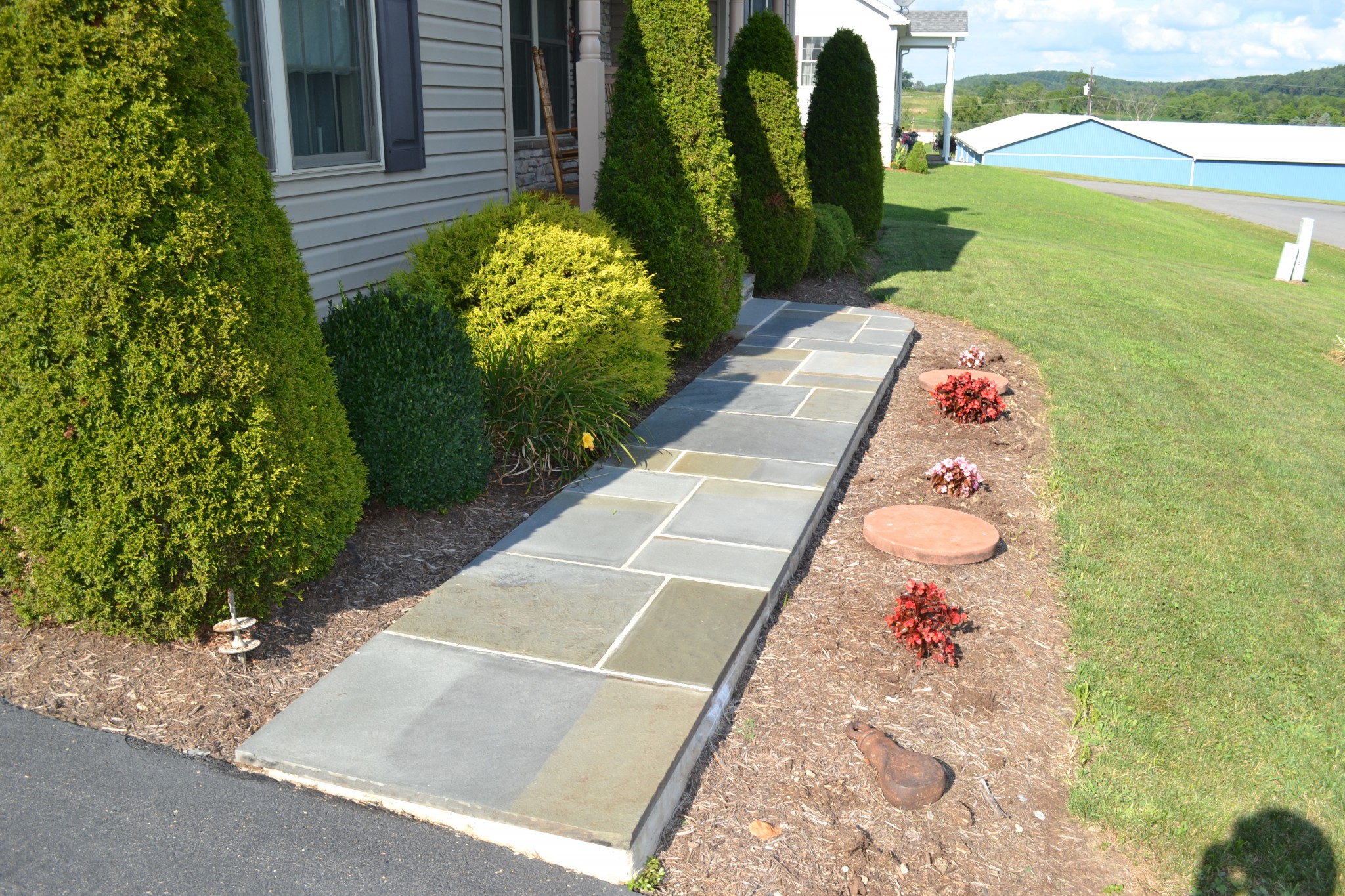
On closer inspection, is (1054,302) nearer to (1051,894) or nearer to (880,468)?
(880,468)

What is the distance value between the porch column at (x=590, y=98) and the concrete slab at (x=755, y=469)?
290cm

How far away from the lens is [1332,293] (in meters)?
16.4

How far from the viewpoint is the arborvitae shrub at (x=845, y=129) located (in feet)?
41.0

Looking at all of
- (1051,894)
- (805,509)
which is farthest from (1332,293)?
(1051,894)

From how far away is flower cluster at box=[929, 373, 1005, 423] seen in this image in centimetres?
662

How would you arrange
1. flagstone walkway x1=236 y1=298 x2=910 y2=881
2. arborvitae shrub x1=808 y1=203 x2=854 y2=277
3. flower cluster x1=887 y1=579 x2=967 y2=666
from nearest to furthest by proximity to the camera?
flagstone walkway x1=236 y1=298 x2=910 y2=881
flower cluster x1=887 y1=579 x2=967 y2=666
arborvitae shrub x1=808 y1=203 x2=854 y2=277

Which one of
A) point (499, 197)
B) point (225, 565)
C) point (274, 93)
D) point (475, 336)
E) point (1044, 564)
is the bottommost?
point (1044, 564)

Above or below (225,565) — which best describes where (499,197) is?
above

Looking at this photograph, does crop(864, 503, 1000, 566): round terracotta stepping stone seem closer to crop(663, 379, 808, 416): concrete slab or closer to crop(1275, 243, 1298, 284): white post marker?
crop(663, 379, 808, 416): concrete slab

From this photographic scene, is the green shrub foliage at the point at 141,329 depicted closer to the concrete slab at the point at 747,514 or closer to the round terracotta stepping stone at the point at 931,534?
the concrete slab at the point at 747,514

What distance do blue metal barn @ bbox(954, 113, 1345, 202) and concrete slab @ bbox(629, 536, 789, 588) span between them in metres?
57.4

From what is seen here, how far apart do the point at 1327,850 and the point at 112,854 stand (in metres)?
3.62

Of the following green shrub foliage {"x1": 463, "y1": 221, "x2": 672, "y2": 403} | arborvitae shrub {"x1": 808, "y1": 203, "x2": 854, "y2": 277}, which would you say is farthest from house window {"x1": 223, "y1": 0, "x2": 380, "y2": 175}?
arborvitae shrub {"x1": 808, "y1": 203, "x2": 854, "y2": 277}

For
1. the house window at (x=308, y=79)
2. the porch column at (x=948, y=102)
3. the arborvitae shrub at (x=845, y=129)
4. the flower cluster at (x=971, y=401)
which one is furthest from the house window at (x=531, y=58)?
the porch column at (x=948, y=102)
